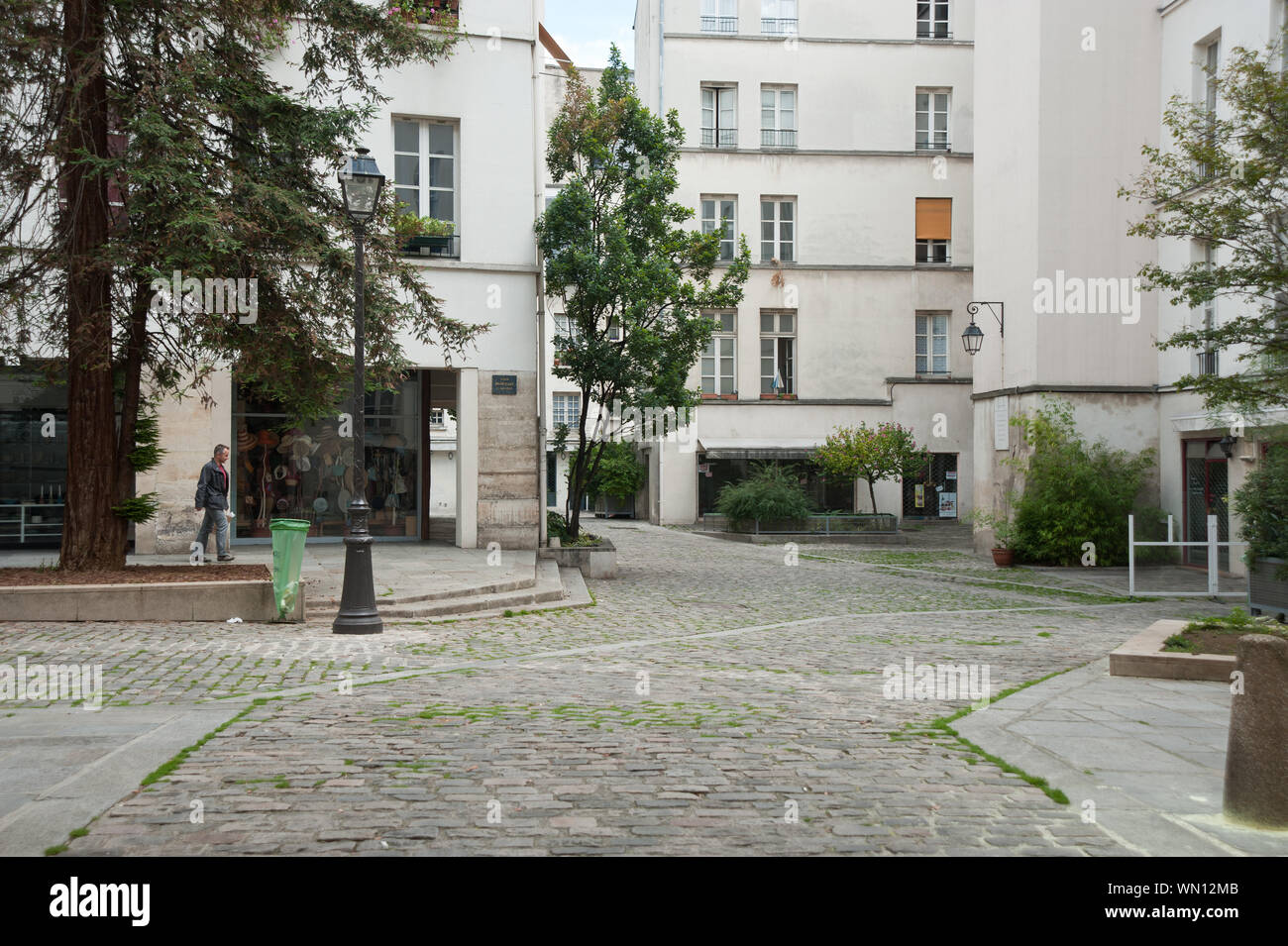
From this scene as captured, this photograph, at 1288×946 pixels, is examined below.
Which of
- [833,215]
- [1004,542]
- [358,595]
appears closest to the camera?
[358,595]

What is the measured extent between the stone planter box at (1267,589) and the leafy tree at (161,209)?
37.6 ft

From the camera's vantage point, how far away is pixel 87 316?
11.6 m

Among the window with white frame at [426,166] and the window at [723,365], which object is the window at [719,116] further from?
the window with white frame at [426,166]

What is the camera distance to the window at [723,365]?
3812 centimetres

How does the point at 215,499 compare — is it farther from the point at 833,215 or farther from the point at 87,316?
the point at 833,215

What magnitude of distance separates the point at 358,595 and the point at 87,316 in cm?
420

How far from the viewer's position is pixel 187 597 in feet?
37.6

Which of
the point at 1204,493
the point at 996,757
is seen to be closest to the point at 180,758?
the point at 996,757

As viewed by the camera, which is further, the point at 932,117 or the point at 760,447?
the point at 932,117

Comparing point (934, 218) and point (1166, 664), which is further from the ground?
point (934, 218)

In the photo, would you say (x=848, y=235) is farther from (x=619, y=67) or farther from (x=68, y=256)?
(x=68, y=256)

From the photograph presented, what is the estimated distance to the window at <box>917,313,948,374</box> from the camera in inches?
1510

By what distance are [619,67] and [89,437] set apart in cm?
1196

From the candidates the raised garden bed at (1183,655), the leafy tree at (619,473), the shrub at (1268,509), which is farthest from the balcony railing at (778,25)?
the raised garden bed at (1183,655)
